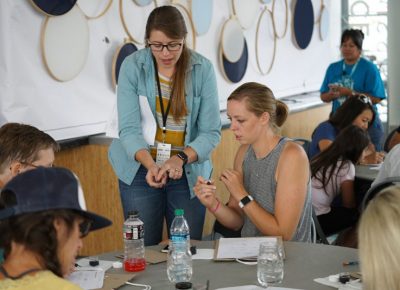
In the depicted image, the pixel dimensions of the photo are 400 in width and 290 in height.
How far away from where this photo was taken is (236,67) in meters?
6.30

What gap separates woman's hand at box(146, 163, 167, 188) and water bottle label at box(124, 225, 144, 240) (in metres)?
0.56

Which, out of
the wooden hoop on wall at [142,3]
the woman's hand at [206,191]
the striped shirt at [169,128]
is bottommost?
the woman's hand at [206,191]

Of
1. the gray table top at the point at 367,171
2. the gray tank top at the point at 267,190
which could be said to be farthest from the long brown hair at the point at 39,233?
the gray table top at the point at 367,171

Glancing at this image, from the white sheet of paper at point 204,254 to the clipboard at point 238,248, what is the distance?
0.07 feet

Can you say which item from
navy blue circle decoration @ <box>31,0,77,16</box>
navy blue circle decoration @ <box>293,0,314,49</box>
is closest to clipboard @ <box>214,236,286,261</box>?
navy blue circle decoration @ <box>31,0,77,16</box>

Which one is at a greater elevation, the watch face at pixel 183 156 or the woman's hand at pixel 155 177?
the watch face at pixel 183 156

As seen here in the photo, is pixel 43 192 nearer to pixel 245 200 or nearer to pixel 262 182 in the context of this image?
pixel 245 200

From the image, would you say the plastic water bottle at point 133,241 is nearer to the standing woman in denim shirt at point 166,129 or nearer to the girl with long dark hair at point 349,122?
the standing woman in denim shirt at point 166,129

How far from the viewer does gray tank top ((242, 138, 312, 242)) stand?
301cm

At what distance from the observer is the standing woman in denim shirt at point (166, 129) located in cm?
330

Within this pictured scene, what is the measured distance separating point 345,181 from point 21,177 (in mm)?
3235

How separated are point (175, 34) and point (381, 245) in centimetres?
182

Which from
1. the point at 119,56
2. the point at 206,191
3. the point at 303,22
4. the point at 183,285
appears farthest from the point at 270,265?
the point at 303,22

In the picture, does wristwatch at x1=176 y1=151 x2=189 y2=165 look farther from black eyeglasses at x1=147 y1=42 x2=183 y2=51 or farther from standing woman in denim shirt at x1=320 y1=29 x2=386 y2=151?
standing woman in denim shirt at x1=320 y1=29 x2=386 y2=151
